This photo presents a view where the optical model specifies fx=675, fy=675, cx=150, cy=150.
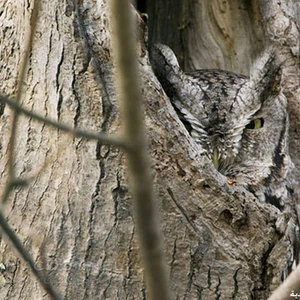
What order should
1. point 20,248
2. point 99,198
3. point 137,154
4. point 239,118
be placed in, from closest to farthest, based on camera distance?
point 137,154 → point 20,248 → point 99,198 → point 239,118

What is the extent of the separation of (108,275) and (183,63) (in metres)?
1.59

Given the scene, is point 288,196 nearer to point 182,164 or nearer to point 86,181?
point 182,164

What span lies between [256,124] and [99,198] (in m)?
0.93

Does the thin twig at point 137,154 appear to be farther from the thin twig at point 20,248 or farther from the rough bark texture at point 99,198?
the rough bark texture at point 99,198

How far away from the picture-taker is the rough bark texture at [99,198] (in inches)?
83.2

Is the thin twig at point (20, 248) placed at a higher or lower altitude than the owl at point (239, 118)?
lower

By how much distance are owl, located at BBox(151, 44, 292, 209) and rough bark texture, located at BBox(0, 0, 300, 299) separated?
1.12 ft

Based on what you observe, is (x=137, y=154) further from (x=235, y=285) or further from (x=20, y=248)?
(x=235, y=285)

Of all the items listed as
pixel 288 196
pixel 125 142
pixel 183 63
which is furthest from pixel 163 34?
pixel 125 142

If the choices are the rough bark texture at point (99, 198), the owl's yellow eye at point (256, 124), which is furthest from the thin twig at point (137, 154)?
the owl's yellow eye at point (256, 124)

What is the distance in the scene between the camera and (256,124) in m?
2.80

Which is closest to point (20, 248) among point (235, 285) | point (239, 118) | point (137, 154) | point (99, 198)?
point (137, 154)

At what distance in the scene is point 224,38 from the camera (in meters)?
3.23

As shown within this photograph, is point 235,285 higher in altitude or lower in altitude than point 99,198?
lower
